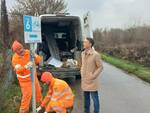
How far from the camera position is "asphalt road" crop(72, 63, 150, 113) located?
Result: 451 inches

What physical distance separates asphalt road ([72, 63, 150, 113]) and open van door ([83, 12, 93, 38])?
1.86 metres

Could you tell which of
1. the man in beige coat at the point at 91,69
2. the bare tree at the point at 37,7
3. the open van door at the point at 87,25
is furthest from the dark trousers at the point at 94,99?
the bare tree at the point at 37,7

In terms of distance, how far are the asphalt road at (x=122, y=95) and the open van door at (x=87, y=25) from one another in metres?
1.86

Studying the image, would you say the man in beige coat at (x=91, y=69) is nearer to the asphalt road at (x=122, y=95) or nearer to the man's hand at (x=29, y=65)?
the man's hand at (x=29, y=65)

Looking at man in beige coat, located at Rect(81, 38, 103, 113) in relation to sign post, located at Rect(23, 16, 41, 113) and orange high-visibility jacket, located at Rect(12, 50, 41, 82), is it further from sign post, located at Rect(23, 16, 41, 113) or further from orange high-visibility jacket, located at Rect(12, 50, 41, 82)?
orange high-visibility jacket, located at Rect(12, 50, 41, 82)

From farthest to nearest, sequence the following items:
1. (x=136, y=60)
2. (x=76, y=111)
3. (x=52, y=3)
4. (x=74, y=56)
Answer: (x=52, y=3)
(x=136, y=60)
(x=74, y=56)
(x=76, y=111)

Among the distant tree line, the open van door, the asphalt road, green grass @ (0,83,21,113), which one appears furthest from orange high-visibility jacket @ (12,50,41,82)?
the distant tree line

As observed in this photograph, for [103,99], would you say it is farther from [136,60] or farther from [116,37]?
[116,37]

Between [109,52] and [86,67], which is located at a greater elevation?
[86,67]

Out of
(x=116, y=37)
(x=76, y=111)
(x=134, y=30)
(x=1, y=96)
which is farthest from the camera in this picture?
(x=116, y=37)

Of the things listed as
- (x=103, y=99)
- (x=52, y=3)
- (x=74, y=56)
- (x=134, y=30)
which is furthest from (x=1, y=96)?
(x=134, y=30)

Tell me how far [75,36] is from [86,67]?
8.01 meters

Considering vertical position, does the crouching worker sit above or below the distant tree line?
above

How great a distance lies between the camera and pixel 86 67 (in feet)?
32.4
